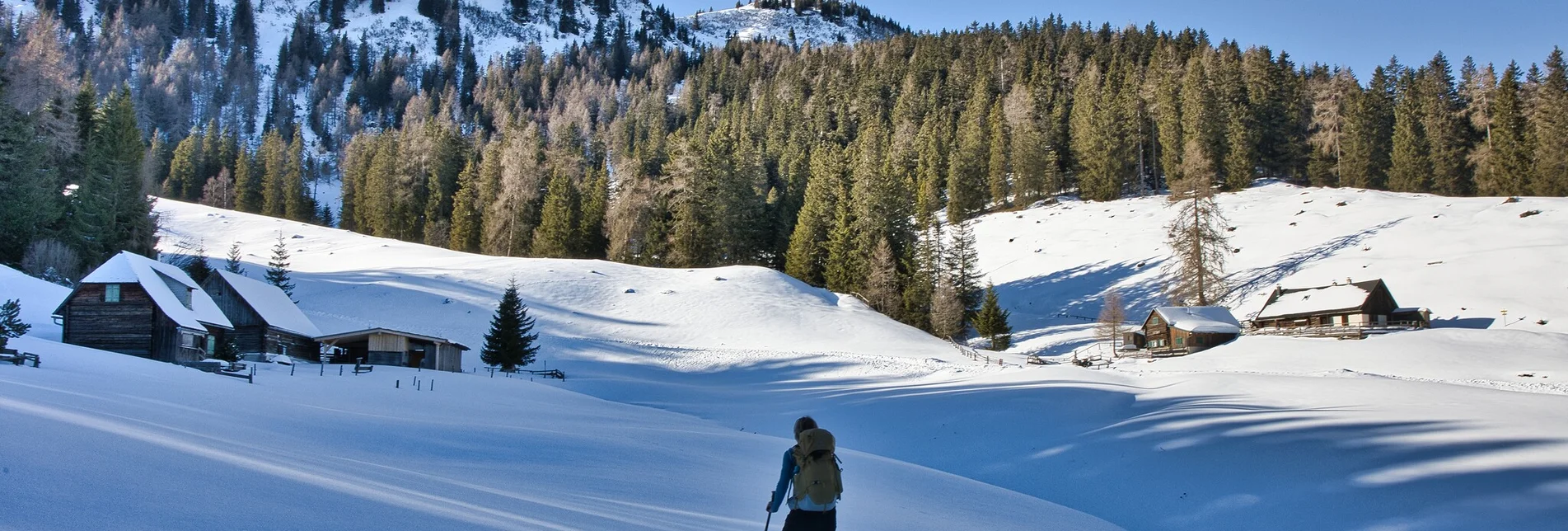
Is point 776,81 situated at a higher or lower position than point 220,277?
higher

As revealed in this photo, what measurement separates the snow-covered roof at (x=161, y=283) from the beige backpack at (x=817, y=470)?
93.8 ft

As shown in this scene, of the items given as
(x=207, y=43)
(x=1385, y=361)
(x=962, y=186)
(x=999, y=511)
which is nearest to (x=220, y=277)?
(x=999, y=511)

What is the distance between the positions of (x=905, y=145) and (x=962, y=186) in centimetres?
1421

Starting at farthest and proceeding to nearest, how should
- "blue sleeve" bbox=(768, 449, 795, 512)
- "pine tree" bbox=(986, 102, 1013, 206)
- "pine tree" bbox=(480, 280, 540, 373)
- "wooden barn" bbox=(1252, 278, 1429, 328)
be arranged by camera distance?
"pine tree" bbox=(986, 102, 1013, 206) → "wooden barn" bbox=(1252, 278, 1429, 328) → "pine tree" bbox=(480, 280, 540, 373) → "blue sleeve" bbox=(768, 449, 795, 512)

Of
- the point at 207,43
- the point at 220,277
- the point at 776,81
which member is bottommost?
the point at 220,277

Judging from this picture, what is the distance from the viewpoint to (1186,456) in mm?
17516

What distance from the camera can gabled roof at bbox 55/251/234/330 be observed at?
88.4ft

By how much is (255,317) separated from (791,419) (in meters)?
22.8

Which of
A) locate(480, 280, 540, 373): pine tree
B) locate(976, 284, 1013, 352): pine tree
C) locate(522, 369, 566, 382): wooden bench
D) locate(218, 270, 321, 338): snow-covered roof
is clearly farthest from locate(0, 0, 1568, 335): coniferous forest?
locate(522, 369, 566, 382): wooden bench

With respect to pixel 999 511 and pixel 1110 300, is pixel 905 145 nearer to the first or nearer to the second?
Result: pixel 1110 300

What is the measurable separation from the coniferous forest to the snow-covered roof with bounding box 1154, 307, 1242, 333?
10.1 meters

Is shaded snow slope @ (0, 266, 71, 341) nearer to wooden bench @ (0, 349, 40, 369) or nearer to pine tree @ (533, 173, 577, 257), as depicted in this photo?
wooden bench @ (0, 349, 40, 369)

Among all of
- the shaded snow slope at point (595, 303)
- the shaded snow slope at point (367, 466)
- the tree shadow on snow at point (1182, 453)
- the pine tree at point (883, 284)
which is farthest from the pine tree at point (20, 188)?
the pine tree at point (883, 284)

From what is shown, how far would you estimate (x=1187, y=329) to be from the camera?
4850 cm
